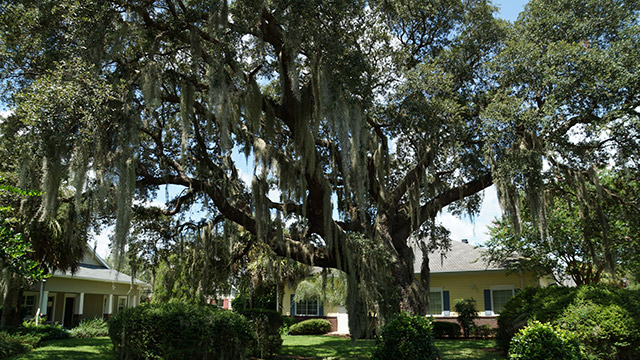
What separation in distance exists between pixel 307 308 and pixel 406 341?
46.5 feet

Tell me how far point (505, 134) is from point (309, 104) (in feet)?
13.6

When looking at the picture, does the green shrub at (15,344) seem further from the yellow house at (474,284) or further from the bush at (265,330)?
the yellow house at (474,284)

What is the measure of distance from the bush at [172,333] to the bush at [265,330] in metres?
2.03

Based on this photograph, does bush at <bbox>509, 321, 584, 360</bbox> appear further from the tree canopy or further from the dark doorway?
the dark doorway

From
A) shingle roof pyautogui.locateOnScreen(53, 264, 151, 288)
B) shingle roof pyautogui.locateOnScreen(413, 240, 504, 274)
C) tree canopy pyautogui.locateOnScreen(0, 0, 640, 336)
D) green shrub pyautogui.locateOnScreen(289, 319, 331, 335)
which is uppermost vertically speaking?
tree canopy pyautogui.locateOnScreen(0, 0, 640, 336)

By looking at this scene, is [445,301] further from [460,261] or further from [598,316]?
[598,316]

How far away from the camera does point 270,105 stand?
887 cm

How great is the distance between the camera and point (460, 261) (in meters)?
18.0

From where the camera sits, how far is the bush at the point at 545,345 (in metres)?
6.05

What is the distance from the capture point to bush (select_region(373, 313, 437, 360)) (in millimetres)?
7211

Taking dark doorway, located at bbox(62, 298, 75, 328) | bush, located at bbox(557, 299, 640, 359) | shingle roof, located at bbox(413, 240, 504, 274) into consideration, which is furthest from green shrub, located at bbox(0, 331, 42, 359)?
shingle roof, located at bbox(413, 240, 504, 274)

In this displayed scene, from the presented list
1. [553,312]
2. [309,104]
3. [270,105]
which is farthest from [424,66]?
[553,312]

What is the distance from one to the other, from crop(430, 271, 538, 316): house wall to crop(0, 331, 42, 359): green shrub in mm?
13872

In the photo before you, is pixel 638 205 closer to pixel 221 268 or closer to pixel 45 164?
pixel 221 268
